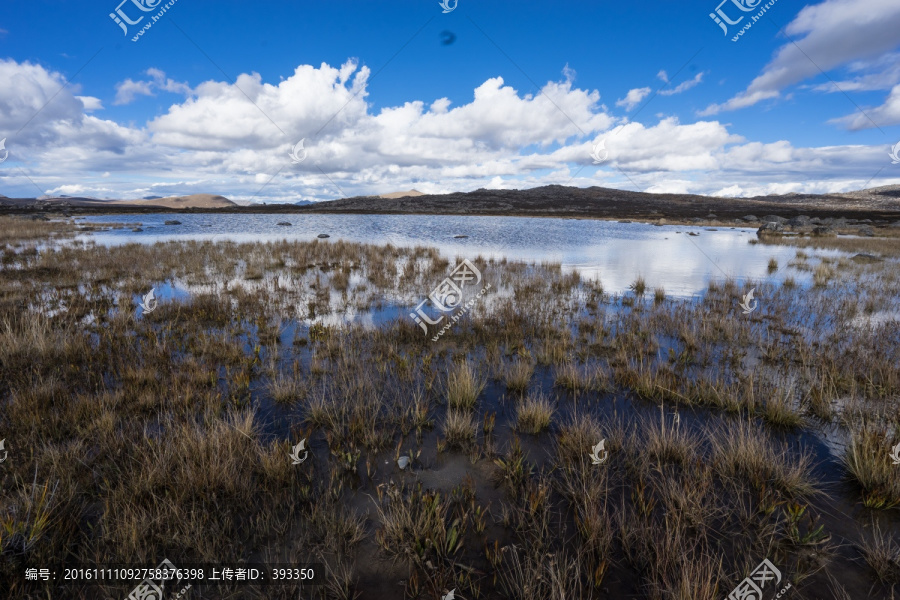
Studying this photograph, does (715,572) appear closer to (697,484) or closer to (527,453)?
(697,484)

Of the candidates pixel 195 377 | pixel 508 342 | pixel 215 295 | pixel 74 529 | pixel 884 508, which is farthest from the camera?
pixel 215 295

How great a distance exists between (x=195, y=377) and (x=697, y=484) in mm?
7117

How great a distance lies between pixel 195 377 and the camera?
611 centimetres

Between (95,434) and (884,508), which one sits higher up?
(95,434)

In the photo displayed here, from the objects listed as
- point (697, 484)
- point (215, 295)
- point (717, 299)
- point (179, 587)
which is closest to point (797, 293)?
point (717, 299)

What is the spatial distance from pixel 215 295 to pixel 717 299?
1576 centimetres

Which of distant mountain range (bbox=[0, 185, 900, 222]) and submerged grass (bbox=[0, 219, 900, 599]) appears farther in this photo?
distant mountain range (bbox=[0, 185, 900, 222])

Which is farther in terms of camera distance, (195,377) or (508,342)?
(508,342)

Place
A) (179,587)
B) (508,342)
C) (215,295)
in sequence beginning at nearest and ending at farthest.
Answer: (179,587), (508,342), (215,295)

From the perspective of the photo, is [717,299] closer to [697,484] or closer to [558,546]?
[697,484]

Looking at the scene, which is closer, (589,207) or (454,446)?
(454,446)

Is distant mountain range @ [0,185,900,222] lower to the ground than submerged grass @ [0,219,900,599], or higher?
higher

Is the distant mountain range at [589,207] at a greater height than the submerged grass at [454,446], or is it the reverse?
the distant mountain range at [589,207]

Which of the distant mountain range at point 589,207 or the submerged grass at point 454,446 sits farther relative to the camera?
the distant mountain range at point 589,207
